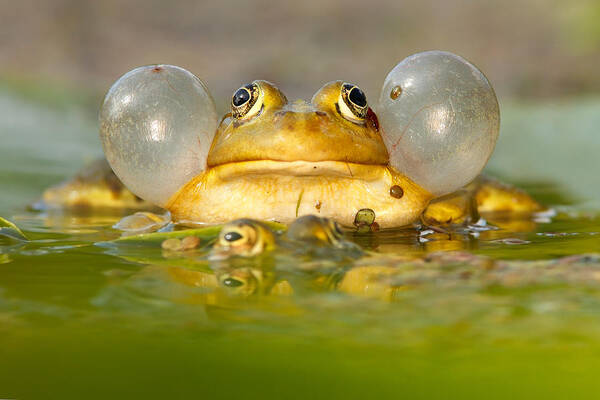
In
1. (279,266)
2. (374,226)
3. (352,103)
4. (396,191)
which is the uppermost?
(352,103)

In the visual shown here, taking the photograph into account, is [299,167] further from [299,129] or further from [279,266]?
[279,266]

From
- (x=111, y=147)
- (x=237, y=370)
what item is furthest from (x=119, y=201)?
(x=237, y=370)

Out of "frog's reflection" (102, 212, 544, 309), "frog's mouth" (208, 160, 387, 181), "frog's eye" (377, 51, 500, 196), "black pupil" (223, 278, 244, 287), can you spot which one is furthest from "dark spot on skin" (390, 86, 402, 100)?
Answer: "black pupil" (223, 278, 244, 287)

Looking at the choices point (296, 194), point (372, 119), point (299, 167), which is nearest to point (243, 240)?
point (299, 167)

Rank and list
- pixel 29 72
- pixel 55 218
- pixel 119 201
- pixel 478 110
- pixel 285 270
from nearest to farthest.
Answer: pixel 285 270 → pixel 478 110 → pixel 55 218 → pixel 119 201 → pixel 29 72

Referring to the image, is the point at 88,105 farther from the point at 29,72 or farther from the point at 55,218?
the point at 55,218

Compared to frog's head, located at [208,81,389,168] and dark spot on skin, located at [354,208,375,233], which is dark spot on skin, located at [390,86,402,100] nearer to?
frog's head, located at [208,81,389,168]
